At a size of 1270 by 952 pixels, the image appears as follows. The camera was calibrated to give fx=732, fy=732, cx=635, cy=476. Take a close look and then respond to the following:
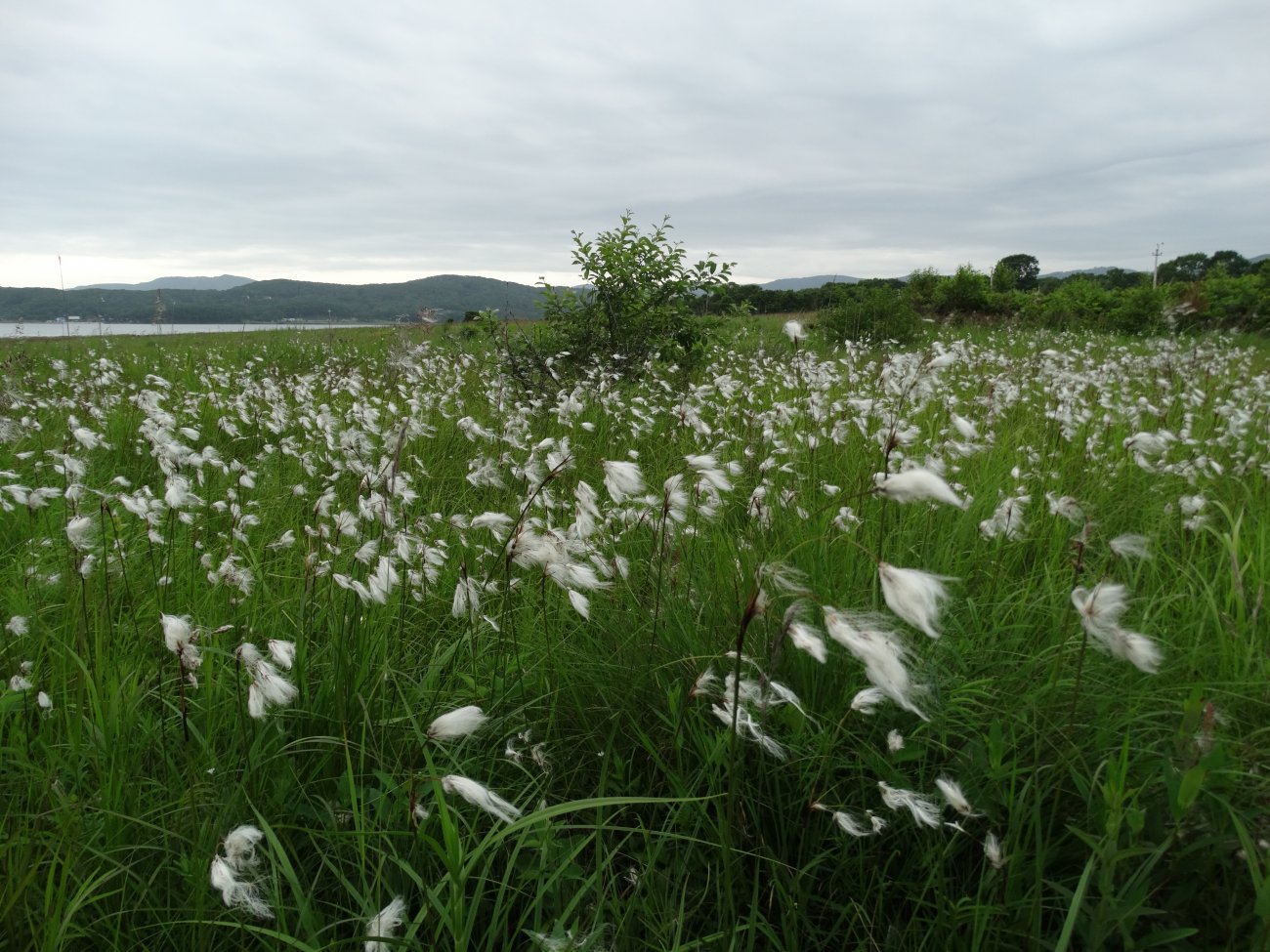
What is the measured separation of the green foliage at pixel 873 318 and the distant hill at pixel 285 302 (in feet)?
18.9

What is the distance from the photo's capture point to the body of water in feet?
33.3

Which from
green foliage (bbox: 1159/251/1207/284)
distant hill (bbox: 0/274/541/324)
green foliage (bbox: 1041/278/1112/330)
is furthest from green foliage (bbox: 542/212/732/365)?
green foliage (bbox: 1159/251/1207/284)

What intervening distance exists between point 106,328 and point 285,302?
2431 cm

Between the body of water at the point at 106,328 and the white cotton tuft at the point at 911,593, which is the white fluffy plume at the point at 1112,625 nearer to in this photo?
the white cotton tuft at the point at 911,593

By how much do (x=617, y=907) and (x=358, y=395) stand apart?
6128mm

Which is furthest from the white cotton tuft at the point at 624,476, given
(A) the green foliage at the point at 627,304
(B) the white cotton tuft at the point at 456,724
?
(A) the green foliage at the point at 627,304

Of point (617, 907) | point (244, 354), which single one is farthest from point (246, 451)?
point (244, 354)

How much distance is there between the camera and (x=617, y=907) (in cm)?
149

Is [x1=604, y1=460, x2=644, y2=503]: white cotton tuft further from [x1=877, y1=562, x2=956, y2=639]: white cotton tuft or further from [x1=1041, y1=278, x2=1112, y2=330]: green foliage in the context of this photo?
[x1=1041, y1=278, x2=1112, y2=330]: green foliage

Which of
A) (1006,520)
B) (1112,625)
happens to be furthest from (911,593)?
(1006,520)

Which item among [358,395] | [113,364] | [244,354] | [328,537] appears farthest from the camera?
[244,354]

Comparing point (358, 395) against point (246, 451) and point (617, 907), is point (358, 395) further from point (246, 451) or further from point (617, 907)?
point (617, 907)

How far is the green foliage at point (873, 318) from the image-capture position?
38.4 feet

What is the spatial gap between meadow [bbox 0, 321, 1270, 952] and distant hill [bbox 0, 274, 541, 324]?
16.5ft
